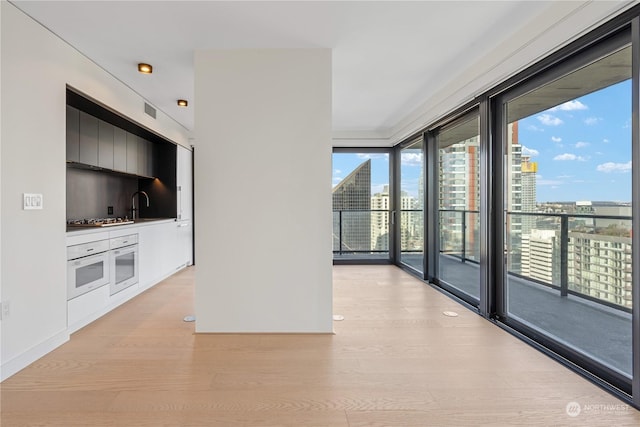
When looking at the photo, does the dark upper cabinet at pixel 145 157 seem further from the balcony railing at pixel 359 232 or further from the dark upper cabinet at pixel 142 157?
the balcony railing at pixel 359 232

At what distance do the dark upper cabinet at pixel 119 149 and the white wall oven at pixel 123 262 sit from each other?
0.93m

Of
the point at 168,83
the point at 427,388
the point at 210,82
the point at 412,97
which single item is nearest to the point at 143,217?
the point at 168,83

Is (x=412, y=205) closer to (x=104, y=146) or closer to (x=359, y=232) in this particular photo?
(x=359, y=232)

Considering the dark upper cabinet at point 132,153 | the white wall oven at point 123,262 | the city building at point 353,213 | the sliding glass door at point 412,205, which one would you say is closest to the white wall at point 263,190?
the white wall oven at point 123,262

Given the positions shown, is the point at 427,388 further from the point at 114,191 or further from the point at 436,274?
the point at 114,191

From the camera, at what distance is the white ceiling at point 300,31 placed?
235 centimetres

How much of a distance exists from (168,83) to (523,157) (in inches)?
148

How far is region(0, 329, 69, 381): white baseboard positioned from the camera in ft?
7.14

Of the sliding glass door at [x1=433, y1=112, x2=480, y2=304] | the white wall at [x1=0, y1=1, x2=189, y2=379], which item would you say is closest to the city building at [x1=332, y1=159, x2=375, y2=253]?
the sliding glass door at [x1=433, y1=112, x2=480, y2=304]

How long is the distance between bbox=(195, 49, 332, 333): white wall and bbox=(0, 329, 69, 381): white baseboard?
42.1 inches

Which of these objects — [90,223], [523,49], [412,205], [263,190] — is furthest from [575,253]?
[90,223]

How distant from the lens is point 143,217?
211 inches

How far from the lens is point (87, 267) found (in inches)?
125

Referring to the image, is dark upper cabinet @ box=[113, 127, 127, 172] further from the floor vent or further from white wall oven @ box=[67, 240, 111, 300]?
white wall oven @ box=[67, 240, 111, 300]
